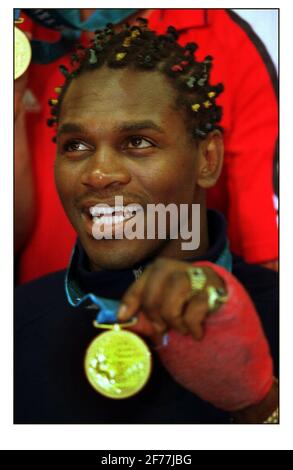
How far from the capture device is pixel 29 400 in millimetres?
1111

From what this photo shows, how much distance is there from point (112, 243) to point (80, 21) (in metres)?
0.50

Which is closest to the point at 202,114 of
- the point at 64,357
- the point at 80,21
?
the point at 80,21

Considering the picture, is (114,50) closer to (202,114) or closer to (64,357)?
(202,114)

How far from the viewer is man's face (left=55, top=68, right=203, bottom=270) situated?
102cm

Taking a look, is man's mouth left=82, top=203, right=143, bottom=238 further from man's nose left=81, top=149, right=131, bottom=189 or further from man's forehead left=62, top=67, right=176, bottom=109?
man's forehead left=62, top=67, right=176, bottom=109

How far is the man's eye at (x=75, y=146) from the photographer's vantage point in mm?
1060

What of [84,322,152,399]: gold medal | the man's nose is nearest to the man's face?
the man's nose

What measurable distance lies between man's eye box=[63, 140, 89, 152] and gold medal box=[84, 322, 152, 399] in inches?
11.8

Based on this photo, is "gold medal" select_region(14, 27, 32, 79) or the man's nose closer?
the man's nose

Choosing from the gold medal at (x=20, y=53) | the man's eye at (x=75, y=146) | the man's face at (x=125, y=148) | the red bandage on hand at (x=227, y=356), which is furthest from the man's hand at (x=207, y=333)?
the gold medal at (x=20, y=53)

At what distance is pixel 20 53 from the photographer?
125 cm

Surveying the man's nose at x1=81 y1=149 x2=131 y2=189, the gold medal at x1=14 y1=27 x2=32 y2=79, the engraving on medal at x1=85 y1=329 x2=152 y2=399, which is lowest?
the engraving on medal at x1=85 y1=329 x2=152 y2=399

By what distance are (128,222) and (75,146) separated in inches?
6.4

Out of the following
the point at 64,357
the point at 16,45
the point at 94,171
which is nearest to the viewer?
the point at 94,171
